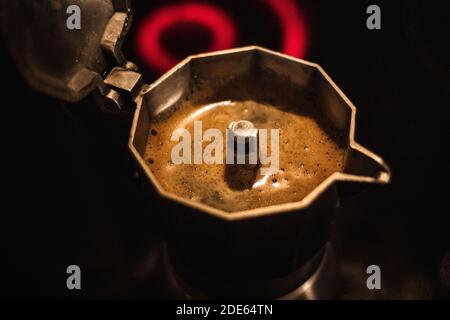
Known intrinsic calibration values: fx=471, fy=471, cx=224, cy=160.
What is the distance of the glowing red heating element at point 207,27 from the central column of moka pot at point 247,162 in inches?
10.9

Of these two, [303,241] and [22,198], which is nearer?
[303,241]

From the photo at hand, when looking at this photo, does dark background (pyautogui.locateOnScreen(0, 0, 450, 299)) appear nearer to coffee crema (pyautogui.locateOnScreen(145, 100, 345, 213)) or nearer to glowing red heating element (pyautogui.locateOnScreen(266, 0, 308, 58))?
glowing red heating element (pyautogui.locateOnScreen(266, 0, 308, 58))

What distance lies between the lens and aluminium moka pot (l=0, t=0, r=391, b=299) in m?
0.65

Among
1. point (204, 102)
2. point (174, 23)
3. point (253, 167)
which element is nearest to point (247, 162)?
point (253, 167)

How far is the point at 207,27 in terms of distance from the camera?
1148 mm

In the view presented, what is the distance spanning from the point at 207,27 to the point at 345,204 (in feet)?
1.76

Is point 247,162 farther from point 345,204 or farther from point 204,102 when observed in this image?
point 345,204

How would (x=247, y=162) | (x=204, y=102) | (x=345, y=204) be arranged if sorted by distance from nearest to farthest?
(x=247, y=162) → (x=204, y=102) → (x=345, y=204)

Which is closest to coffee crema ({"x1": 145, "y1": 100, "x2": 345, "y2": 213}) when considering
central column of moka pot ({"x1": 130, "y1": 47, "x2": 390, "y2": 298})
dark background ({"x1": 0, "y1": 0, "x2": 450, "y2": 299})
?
central column of moka pot ({"x1": 130, "y1": 47, "x2": 390, "y2": 298})

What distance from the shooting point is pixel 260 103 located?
0.91m

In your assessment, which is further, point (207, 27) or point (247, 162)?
point (207, 27)
